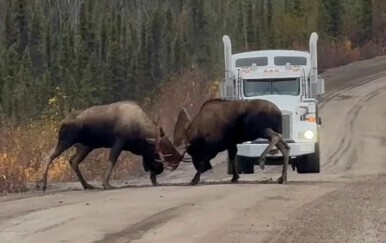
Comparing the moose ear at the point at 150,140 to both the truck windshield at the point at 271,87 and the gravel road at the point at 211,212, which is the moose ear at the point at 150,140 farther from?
the truck windshield at the point at 271,87

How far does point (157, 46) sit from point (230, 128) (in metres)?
72.7

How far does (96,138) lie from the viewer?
812 inches

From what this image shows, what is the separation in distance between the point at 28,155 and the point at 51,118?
9074mm

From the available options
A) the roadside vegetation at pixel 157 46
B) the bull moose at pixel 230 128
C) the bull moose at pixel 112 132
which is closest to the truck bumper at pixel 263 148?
the bull moose at pixel 230 128

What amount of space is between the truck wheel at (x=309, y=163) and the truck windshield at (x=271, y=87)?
5.19 feet

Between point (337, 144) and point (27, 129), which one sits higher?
point (27, 129)

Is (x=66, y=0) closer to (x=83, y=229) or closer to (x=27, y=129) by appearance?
(x=27, y=129)

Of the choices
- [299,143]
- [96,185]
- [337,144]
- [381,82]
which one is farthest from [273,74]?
[381,82]

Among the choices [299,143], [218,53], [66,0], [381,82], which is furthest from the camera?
[66,0]

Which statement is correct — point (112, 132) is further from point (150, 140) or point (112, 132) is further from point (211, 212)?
point (211, 212)

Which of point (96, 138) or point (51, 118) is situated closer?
point (96, 138)

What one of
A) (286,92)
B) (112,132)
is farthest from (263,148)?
(112,132)

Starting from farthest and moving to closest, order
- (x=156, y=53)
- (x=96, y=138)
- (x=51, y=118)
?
(x=156, y=53) → (x=51, y=118) → (x=96, y=138)

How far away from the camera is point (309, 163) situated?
25094 millimetres
